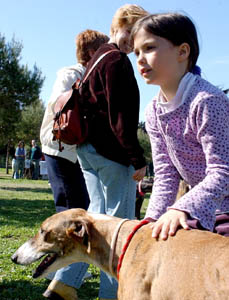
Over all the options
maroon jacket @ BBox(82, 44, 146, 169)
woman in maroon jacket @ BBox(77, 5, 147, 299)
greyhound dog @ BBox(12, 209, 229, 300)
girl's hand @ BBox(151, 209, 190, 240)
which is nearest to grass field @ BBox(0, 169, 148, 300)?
woman in maroon jacket @ BBox(77, 5, 147, 299)

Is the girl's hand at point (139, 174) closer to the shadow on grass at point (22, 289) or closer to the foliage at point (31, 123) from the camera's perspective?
the shadow on grass at point (22, 289)

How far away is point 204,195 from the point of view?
7.50 ft

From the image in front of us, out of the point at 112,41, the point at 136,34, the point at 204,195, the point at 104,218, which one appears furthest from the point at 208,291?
the point at 112,41

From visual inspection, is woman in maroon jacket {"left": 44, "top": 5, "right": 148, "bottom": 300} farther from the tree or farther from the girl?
the tree

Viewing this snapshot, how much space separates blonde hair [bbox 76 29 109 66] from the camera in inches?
176

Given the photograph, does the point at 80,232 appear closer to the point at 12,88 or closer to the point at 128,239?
the point at 128,239

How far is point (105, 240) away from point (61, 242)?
49 centimetres

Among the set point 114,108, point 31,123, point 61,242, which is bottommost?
point 61,242

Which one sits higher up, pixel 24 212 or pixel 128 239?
pixel 128 239

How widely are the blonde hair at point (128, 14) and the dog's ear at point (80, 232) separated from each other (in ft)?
6.34

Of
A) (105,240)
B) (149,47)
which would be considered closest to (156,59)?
(149,47)

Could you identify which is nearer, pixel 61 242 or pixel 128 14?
pixel 61 242

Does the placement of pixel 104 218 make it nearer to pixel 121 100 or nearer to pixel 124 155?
pixel 124 155

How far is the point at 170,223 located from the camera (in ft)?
7.73
